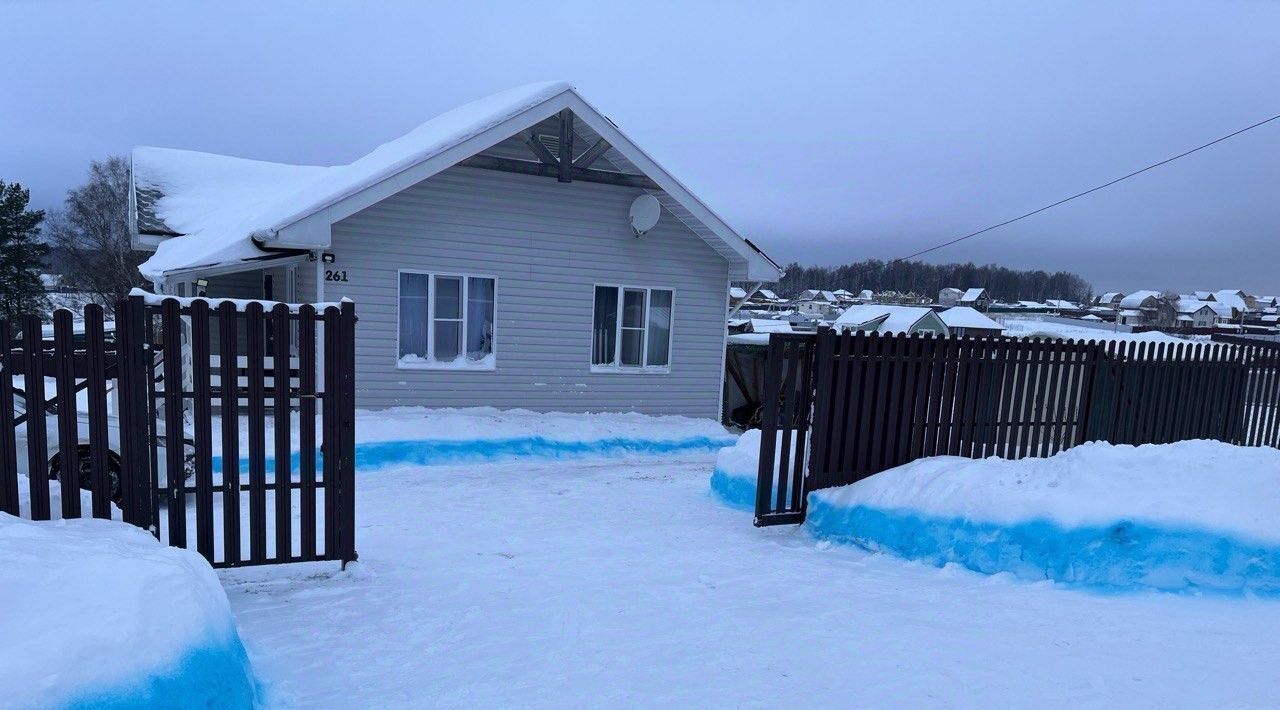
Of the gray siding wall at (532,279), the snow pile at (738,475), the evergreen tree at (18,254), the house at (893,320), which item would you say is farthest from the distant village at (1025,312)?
the evergreen tree at (18,254)

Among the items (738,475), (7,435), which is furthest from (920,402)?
(7,435)

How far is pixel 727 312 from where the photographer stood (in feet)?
44.0

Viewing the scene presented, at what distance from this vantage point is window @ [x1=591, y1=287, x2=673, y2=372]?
12.7 meters

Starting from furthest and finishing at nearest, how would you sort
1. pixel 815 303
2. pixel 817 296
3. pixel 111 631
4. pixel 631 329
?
pixel 817 296
pixel 815 303
pixel 631 329
pixel 111 631

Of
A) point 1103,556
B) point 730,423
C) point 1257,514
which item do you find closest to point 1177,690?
point 1103,556

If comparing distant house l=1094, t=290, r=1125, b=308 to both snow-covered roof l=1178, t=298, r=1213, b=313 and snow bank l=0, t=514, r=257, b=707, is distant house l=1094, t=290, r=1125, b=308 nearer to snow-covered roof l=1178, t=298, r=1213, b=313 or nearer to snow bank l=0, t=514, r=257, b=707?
snow-covered roof l=1178, t=298, r=1213, b=313

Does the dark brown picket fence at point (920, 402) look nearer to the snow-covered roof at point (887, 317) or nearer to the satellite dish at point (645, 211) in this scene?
the satellite dish at point (645, 211)

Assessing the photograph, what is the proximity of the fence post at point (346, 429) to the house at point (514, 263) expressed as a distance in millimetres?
6282

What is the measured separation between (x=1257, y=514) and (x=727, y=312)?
9.24 metres

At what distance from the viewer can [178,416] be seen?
13.4 ft

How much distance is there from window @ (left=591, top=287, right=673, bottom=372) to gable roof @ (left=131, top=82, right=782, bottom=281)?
5.10 feet

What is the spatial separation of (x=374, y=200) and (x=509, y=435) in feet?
13.5

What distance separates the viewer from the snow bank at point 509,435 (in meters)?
10.3

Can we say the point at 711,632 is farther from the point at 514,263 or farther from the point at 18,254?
the point at 18,254
